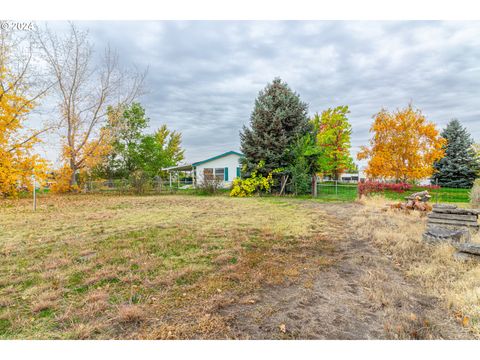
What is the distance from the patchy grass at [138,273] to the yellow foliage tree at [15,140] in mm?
5962

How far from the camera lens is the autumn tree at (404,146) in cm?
1568

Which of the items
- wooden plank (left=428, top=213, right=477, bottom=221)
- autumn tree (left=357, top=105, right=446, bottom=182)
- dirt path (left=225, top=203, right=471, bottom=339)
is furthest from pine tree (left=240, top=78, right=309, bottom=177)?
dirt path (left=225, top=203, right=471, bottom=339)

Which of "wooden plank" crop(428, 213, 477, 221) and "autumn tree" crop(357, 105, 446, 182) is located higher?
"autumn tree" crop(357, 105, 446, 182)

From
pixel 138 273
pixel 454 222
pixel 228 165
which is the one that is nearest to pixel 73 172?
pixel 228 165

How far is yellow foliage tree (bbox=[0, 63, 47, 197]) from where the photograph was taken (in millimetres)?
9609

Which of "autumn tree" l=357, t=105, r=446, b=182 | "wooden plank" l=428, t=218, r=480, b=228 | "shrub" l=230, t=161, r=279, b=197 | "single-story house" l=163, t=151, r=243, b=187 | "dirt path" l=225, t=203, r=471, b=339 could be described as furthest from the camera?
"single-story house" l=163, t=151, r=243, b=187

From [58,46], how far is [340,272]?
61.3ft

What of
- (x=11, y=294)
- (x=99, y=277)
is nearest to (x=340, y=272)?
(x=99, y=277)

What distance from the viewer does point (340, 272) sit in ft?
10.4

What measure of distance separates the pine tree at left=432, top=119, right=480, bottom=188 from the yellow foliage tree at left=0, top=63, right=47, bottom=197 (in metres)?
25.1

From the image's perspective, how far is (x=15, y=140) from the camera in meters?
10.3

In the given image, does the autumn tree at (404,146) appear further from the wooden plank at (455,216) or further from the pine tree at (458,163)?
the wooden plank at (455,216)

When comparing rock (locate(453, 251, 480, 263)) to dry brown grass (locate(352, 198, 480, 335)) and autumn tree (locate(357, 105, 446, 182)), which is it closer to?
dry brown grass (locate(352, 198, 480, 335))
